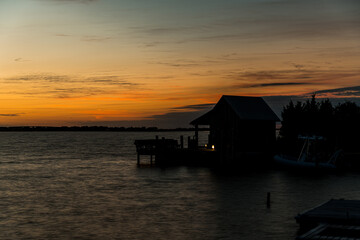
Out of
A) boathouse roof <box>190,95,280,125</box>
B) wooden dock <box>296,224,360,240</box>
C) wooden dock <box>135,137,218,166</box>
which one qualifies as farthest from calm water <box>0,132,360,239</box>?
boathouse roof <box>190,95,280,125</box>

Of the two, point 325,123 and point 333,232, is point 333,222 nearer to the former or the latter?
point 333,232

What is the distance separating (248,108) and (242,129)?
104 inches

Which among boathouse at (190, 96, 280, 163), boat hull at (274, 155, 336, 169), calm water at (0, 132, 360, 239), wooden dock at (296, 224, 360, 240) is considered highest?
boathouse at (190, 96, 280, 163)

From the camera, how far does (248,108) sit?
177 ft

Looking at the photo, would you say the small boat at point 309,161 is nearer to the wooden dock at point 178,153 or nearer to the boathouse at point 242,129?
the boathouse at point 242,129

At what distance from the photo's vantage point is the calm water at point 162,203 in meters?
23.6

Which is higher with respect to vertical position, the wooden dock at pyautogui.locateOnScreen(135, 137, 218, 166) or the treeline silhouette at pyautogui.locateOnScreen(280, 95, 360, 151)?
the treeline silhouette at pyautogui.locateOnScreen(280, 95, 360, 151)

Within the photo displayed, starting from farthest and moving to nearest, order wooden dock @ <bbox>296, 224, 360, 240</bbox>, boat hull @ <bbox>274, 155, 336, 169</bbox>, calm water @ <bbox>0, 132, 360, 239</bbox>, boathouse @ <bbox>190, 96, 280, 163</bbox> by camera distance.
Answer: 1. boathouse @ <bbox>190, 96, 280, 163</bbox>
2. boat hull @ <bbox>274, 155, 336, 169</bbox>
3. calm water @ <bbox>0, 132, 360, 239</bbox>
4. wooden dock @ <bbox>296, 224, 360, 240</bbox>

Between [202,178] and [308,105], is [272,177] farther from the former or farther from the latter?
[308,105]

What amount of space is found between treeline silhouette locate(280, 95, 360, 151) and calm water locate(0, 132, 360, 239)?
947 centimetres

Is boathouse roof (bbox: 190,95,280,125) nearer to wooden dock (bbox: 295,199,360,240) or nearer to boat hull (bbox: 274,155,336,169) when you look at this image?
boat hull (bbox: 274,155,336,169)

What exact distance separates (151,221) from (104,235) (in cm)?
381

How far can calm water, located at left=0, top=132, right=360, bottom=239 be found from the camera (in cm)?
2361

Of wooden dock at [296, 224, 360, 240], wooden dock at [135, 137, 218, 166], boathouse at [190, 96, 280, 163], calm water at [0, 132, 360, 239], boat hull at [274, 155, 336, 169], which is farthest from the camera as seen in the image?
wooden dock at [135, 137, 218, 166]
